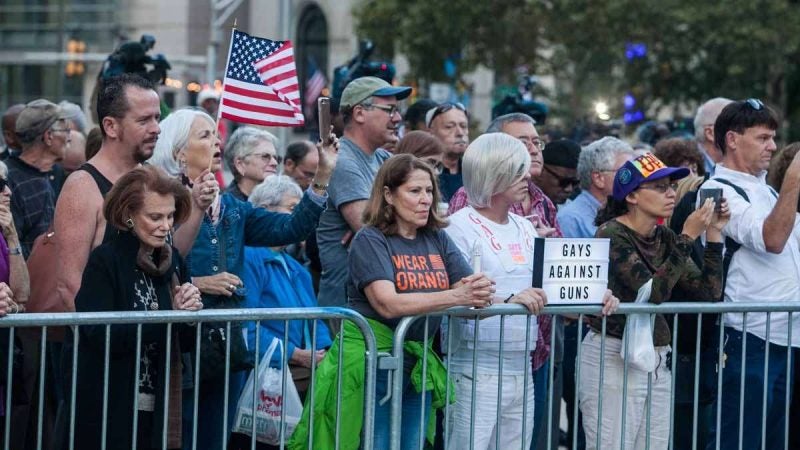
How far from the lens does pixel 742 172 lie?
7.82 m

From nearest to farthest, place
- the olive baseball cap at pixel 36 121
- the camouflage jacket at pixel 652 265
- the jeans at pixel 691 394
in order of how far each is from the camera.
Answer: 1. the camouflage jacket at pixel 652 265
2. the jeans at pixel 691 394
3. the olive baseball cap at pixel 36 121

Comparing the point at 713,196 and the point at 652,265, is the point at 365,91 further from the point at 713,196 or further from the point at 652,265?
the point at 713,196

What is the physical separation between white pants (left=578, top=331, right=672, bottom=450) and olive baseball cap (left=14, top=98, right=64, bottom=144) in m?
3.67

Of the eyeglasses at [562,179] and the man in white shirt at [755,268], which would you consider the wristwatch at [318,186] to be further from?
the eyeglasses at [562,179]

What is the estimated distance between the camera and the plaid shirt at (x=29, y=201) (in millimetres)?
8414

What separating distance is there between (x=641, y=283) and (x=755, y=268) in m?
0.89

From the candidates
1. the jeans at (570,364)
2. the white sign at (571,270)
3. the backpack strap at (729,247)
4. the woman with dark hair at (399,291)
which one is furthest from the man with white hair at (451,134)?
the white sign at (571,270)

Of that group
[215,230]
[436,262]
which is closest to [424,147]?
[215,230]

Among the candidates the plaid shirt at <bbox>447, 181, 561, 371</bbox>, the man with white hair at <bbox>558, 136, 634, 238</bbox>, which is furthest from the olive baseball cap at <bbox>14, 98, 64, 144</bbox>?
the man with white hair at <bbox>558, 136, 634, 238</bbox>

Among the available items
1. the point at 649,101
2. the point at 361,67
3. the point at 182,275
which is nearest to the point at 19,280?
the point at 182,275

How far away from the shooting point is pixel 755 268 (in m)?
7.57

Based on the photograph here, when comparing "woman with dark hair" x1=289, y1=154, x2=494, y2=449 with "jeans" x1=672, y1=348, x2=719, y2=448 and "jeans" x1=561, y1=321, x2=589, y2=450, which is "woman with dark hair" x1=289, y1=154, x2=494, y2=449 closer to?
"jeans" x1=672, y1=348, x2=719, y2=448

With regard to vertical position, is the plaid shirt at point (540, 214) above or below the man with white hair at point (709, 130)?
below

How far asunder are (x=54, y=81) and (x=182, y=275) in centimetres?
5418
